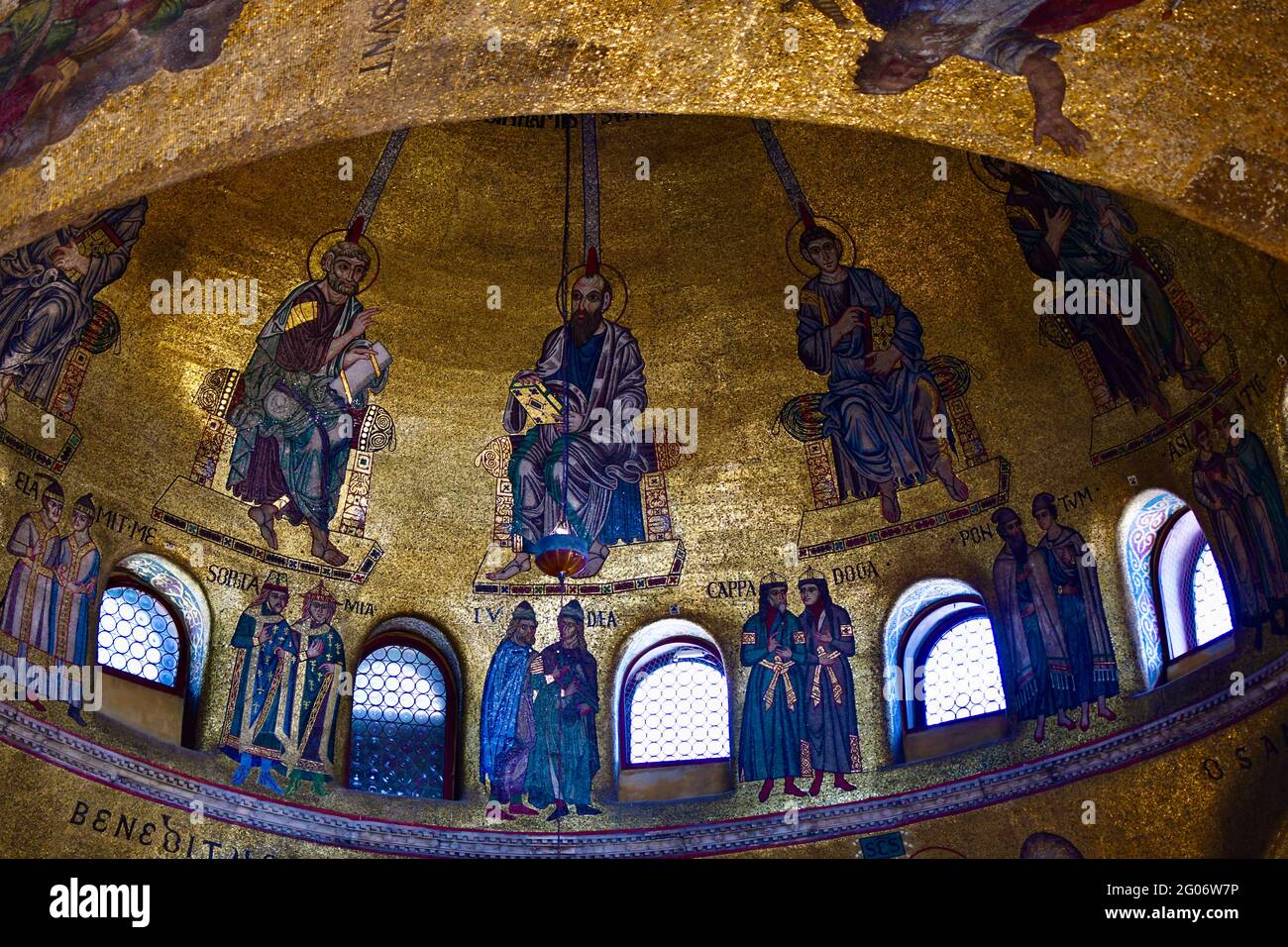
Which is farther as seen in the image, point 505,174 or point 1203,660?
point 505,174

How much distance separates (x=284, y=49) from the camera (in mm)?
8766

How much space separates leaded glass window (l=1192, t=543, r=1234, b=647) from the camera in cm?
1336

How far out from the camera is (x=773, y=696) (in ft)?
49.4

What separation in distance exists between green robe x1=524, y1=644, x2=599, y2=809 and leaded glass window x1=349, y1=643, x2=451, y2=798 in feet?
2.78

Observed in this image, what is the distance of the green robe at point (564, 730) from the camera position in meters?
15.0

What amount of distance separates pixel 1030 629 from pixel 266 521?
21.9 ft

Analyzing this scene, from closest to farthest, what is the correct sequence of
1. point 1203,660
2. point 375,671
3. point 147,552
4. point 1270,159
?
point 1270,159 < point 1203,660 < point 147,552 < point 375,671

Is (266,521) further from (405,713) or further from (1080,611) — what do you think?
(1080,611)

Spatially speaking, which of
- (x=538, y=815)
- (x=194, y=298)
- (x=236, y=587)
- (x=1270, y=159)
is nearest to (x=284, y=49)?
(x=1270, y=159)

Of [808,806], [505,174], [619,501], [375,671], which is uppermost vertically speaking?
[505,174]

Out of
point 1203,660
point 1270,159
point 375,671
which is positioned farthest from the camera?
point 375,671

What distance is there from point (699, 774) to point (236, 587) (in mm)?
4374

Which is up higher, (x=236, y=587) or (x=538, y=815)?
(x=236, y=587)

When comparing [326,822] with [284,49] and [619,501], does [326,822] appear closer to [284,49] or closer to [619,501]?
[619,501]
